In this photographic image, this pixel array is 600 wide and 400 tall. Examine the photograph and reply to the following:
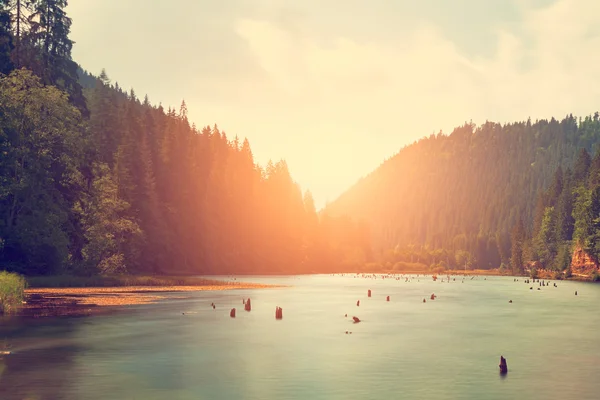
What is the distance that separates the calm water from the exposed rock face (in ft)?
365

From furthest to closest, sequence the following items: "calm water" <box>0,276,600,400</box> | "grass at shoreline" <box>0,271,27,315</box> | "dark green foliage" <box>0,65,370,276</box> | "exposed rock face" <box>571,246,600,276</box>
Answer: "exposed rock face" <box>571,246,600,276</box> < "dark green foliage" <box>0,65,370,276</box> < "grass at shoreline" <box>0,271,27,315</box> < "calm water" <box>0,276,600,400</box>

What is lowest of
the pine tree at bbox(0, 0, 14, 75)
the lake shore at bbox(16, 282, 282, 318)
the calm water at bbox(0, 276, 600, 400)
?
the calm water at bbox(0, 276, 600, 400)

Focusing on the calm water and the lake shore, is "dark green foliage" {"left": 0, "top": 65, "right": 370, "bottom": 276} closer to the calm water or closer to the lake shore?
the lake shore

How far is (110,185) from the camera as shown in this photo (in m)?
114

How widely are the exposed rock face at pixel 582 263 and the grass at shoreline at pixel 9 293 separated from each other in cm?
15014

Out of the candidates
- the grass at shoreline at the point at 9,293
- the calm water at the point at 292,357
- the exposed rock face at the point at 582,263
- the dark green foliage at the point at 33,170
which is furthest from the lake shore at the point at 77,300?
the exposed rock face at the point at 582,263

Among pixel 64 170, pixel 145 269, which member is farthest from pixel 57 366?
pixel 145 269

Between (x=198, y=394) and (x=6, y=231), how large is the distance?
5991 centimetres

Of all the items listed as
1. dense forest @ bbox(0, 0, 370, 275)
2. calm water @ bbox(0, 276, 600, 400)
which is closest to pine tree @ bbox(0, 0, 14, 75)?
dense forest @ bbox(0, 0, 370, 275)

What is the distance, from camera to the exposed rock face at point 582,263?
6447 inches

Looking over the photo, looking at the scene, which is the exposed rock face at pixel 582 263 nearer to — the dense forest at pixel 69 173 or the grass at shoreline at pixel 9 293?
the dense forest at pixel 69 173

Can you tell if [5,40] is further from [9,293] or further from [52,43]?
[9,293]

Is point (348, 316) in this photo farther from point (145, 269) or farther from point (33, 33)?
point (145, 269)

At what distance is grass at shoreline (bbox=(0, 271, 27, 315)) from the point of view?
5234 centimetres
